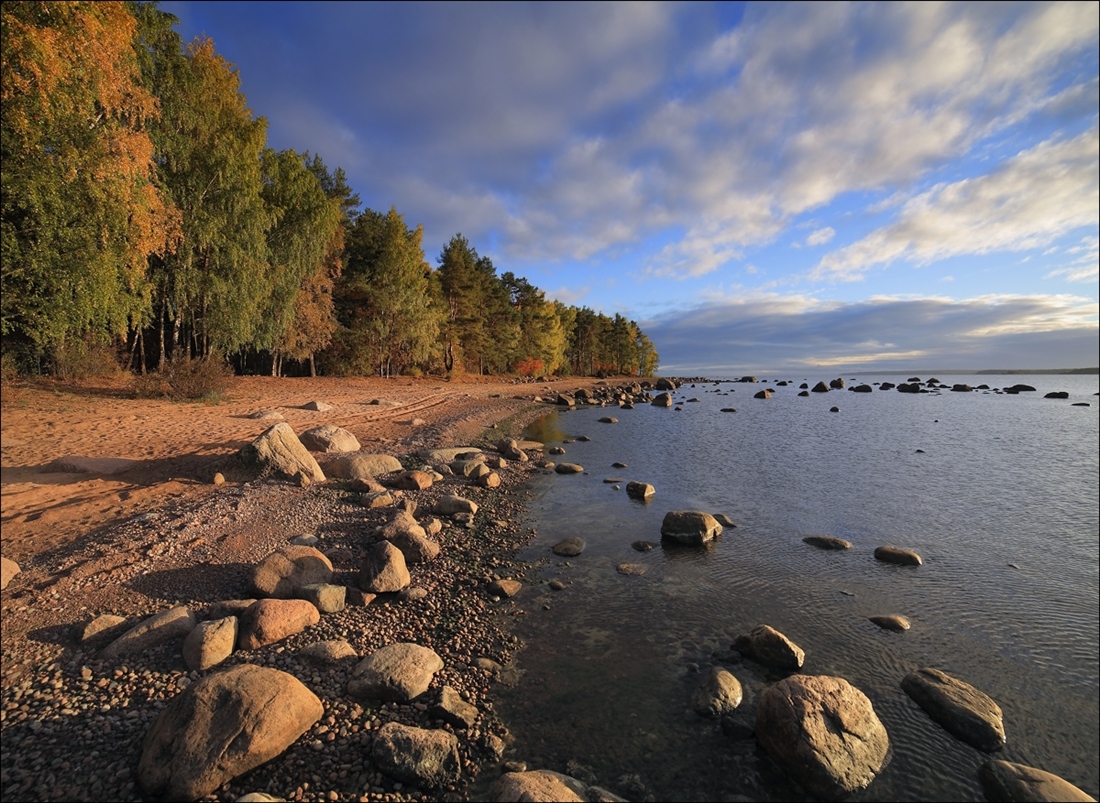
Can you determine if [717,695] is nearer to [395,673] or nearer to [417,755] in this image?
[417,755]

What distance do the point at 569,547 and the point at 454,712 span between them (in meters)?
5.29

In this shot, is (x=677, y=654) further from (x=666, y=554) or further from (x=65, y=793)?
(x=65, y=793)

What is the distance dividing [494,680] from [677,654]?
265cm

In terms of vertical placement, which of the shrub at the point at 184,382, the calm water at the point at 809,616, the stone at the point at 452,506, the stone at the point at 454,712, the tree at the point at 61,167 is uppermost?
the tree at the point at 61,167

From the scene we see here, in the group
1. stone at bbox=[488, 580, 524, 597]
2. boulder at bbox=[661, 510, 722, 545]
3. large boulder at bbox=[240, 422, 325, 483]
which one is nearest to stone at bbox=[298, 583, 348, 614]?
stone at bbox=[488, 580, 524, 597]

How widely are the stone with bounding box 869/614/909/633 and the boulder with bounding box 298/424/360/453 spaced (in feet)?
46.7

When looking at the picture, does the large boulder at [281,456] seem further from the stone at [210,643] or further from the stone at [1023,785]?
the stone at [1023,785]

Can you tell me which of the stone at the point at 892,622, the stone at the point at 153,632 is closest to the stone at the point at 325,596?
the stone at the point at 153,632

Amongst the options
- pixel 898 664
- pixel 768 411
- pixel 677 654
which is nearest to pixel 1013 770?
pixel 898 664

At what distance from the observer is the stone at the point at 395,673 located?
4.92 meters

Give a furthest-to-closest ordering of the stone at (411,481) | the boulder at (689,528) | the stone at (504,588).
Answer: the stone at (411,481), the boulder at (689,528), the stone at (504,588)

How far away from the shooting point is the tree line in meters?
8.32

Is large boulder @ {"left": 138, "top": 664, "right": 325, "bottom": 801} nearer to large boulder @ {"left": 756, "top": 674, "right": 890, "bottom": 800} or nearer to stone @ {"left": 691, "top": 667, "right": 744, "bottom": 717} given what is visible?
stone @ {"left": 691, "top": 667, "right": 744, "bottom": 717}

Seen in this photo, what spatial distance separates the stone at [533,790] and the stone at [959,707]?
4550 mm
